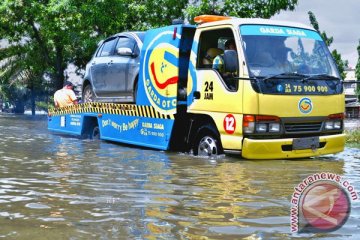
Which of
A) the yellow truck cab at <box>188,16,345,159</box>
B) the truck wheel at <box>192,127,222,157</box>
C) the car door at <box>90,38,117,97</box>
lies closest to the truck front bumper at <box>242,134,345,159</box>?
the yellow truck cab at <box>188,16,345,159</box>

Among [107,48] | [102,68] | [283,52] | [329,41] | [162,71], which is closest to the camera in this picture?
[283,52]

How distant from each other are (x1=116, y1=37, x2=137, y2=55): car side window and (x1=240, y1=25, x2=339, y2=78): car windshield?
2962 mm

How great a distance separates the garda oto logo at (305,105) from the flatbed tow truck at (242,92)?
15 mm

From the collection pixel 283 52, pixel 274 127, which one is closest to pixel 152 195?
pixel 274 127

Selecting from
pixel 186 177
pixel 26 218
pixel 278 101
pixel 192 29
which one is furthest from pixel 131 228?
pixel 192 29

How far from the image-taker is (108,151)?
31.1 feet

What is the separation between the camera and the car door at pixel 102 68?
11219mm

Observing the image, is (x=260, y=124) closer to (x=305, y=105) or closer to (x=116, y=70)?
(x=305, y=105)

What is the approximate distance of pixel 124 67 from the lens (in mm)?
10547

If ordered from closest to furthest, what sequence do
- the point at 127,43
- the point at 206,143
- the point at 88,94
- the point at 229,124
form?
the point at 229,124 → the point at 206,143 → the point at 127,43 → the point at 88,94

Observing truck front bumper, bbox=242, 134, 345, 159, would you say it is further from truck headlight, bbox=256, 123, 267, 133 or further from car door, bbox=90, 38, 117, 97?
car door, bbox=90, 38, 117, 97

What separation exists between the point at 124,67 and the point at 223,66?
2.95 m

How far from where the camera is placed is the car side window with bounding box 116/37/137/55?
10.4 meters

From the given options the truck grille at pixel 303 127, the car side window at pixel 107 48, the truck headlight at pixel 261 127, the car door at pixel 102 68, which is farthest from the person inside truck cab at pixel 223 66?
the car side window at pixel 107 48
